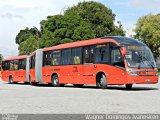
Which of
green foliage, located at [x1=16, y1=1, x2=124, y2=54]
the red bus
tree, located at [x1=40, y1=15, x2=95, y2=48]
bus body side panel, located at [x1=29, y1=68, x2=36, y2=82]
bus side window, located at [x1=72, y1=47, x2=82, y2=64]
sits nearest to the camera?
the red bus

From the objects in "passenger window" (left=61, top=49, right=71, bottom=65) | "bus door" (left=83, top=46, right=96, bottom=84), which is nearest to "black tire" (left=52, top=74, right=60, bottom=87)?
"passenger window" (left=61, top=49, right=71, bottom=65)

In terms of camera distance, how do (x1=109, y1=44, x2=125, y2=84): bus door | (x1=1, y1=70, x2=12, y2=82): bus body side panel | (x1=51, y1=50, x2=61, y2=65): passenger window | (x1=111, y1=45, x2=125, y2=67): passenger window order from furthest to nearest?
(x1=1, y1=70, x2=12, y2=82): bus body side panel, (x1=51, y1=50, x2=61, y2=65): passenger window, (x1=111, y1=45, x2=125, y2=67): passenger window, (x1=109, y1=44, x2=125, y2=84): bus door

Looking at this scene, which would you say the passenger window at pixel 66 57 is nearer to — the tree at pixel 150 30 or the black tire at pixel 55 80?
the black tire at pixel 55 80

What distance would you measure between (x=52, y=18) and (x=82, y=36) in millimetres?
6209

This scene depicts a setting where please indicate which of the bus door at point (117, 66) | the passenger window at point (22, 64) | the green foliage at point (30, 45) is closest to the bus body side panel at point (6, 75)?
the passenger window at point (22, 64)

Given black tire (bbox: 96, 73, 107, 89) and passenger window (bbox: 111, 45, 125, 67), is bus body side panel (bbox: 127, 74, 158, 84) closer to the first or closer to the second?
passenger window (bbox: 111, 45, 125, 67)

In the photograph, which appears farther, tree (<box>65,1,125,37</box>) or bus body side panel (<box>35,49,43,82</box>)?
tree (<box>65,1,125,37</box>)

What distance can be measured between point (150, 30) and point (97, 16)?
47.9 ft

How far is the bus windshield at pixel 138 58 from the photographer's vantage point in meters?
21.3

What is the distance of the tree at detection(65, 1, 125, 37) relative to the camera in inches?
2751

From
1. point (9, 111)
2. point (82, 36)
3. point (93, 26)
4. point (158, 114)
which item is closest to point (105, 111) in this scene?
point (158, 114)

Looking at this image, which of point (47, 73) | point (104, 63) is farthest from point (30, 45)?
point (104, 63)

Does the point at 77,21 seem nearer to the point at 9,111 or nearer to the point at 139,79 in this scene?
the point at 139,79

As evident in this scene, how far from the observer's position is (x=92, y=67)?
23.9 meters
